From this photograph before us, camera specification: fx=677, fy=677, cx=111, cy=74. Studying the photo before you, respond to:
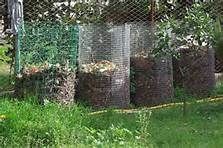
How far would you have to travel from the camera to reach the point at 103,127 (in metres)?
8.48

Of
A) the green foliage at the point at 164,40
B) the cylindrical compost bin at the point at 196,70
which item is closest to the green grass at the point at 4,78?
the green foliage at the point at 164,40

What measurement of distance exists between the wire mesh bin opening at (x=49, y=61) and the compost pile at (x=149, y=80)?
1135 millimetres

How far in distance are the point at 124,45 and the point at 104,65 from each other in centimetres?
53

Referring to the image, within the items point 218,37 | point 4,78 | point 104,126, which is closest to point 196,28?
point 218,37

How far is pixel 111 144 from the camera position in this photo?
23.4ft

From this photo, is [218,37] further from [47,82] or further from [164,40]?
[47,82]

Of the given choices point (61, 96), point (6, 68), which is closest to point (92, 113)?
point (61, 96)

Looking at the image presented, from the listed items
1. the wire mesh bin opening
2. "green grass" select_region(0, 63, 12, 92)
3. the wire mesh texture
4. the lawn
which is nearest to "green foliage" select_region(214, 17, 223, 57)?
the wire mesh texture

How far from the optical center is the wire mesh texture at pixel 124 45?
10391 millimetres

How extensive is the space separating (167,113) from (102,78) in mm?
1256

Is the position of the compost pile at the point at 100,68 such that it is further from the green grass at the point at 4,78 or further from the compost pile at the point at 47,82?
the green grass at the point at 4,78

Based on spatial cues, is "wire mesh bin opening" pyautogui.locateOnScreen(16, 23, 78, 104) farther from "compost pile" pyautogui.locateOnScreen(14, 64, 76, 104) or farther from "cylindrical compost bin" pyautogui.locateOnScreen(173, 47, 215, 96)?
"cylindrical compost bin" pyautogui.locateOnScreen(173, 47, 215, 96)

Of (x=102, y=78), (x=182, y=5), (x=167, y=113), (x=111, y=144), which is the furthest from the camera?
(x=182, y=5)

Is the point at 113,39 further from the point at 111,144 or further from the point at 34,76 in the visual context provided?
the point at 111,144
